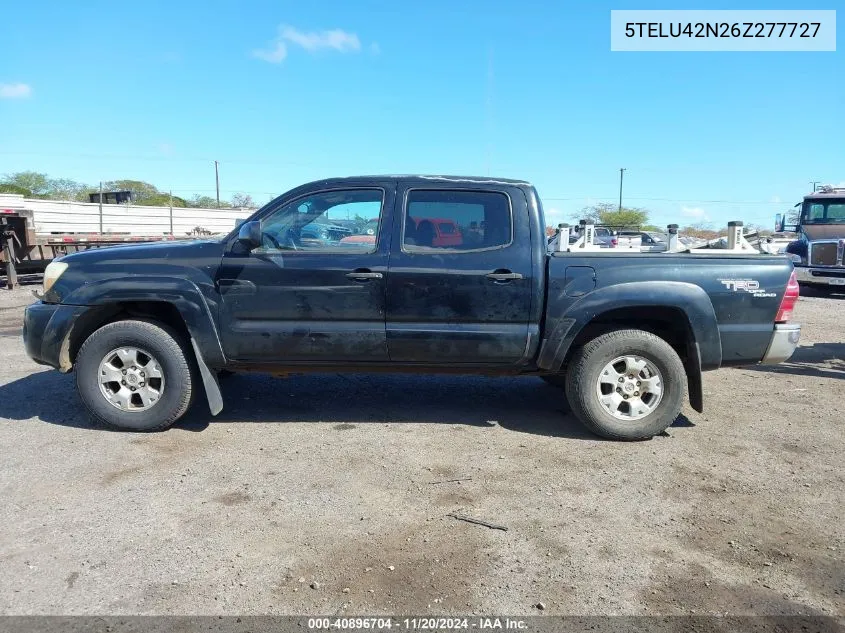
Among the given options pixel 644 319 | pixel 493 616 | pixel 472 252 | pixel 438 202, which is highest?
pixel 438 202

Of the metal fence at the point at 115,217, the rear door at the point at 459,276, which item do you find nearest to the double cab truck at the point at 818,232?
the rear door at the point at 459,276

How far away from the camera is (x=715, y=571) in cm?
289

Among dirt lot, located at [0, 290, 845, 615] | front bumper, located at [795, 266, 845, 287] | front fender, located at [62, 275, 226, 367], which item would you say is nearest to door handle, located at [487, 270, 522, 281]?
dirt lot, located at [0, 290, 845, 615]

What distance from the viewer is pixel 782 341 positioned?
450cm

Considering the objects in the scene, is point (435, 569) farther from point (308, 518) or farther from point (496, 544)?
point (308, 518)

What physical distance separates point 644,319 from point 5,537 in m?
4.26

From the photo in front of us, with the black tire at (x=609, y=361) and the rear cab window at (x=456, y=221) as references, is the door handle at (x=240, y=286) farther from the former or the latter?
the black tire at (x=609, y=361)

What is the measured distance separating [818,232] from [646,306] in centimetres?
1281

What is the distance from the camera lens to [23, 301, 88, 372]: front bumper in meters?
4.54

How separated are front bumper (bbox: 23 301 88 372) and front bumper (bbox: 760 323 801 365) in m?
5.07

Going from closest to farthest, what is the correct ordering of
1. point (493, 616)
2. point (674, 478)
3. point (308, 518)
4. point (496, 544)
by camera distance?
point (493, 616)
point (496, 544)
point (308, 518)
point (674, 478)

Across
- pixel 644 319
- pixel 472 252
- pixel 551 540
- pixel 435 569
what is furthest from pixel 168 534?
pixel 644 319

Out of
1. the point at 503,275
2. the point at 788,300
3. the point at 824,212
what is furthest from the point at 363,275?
the point at 824,212

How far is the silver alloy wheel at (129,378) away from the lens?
457 centimetres
